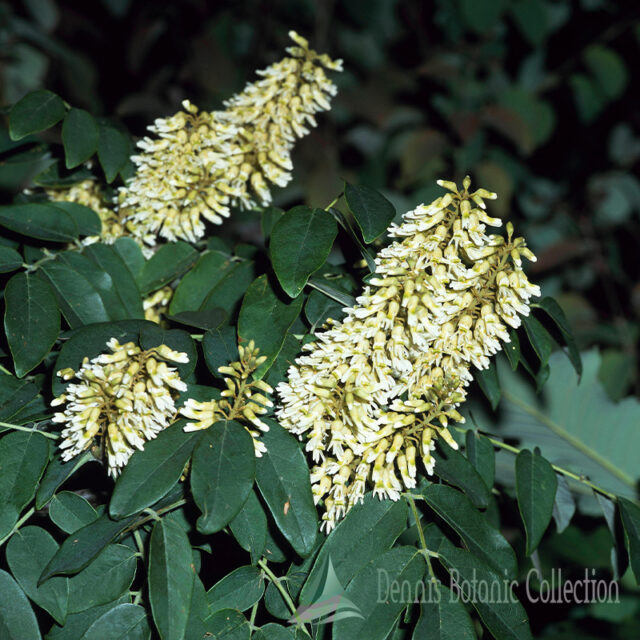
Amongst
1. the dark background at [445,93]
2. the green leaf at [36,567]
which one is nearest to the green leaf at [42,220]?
the green leaf at [36,567]

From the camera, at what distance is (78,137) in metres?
0.98

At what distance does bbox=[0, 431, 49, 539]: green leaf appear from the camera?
2.34 feet

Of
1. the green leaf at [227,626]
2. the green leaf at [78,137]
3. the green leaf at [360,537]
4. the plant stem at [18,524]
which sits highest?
the green leaf at [78,137]

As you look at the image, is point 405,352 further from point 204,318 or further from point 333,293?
point 204,318

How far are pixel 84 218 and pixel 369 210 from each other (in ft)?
1.51

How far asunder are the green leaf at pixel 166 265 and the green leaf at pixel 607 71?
6.80ft

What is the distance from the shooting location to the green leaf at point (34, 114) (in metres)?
0.93

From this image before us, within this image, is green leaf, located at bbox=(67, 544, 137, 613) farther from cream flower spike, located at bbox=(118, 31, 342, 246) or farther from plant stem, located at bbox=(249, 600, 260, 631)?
cream flower spike, located at bbox=(118, 31, 342, 246)

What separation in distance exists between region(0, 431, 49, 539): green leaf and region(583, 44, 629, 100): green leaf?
241 cm

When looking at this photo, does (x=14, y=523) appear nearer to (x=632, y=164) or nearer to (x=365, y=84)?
(x=365, y=84)

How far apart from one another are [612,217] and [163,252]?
8.22 feet

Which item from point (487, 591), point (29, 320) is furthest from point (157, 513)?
point (487, 591)

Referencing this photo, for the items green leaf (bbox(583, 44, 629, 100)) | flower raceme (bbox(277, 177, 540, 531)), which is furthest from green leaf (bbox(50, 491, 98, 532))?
green leaf (bbox(583, 44, 629, 100))

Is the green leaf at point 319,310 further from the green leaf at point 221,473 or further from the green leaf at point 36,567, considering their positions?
the green leaf at point 36,567
